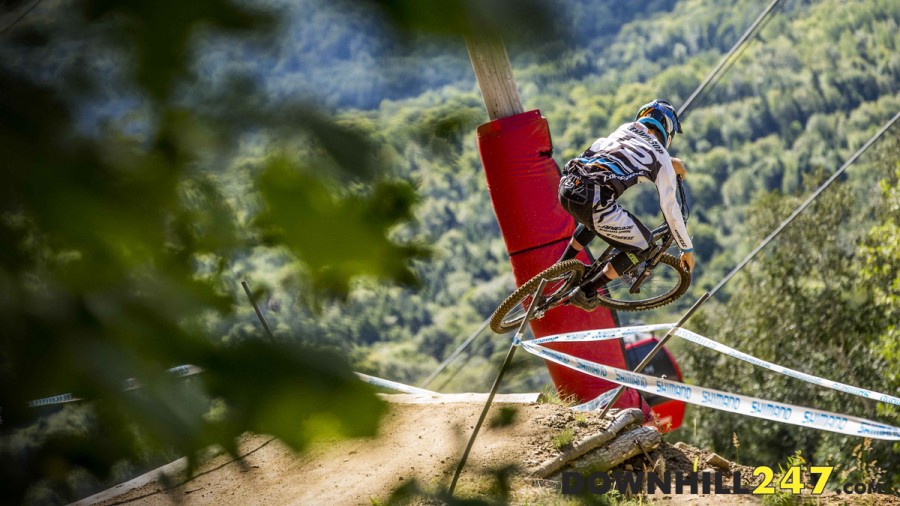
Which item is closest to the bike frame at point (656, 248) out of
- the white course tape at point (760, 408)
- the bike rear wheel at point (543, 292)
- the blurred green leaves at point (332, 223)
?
the bike rear wheel at point (543, 292)

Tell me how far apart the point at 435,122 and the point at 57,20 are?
368 mm

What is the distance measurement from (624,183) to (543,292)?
1.00 metres

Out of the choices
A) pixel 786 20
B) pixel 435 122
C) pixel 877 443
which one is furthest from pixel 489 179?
pixel 786 20

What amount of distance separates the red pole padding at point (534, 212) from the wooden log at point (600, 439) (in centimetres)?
87

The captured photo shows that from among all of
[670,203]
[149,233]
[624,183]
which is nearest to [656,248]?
[670,203]

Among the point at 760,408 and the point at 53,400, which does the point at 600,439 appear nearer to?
the point at 760,408

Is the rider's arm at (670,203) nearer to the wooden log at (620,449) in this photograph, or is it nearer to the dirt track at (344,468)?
the wooden log at (620,449)

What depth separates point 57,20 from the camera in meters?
0.91

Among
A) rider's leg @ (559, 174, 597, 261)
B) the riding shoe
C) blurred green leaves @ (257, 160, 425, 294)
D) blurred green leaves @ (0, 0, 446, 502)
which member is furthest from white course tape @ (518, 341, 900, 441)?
blurred green leaves @ (0, 0, 446, 502)

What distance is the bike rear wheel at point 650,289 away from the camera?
6.21 metres

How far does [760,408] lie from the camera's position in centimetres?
532

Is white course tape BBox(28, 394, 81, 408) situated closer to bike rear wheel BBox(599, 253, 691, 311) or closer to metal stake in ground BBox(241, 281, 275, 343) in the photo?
metal stake in ground BBox(241, 281, 275, 343)

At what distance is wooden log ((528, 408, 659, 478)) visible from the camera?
19.6 ft

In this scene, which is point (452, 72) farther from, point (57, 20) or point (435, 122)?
point (57, 20)
